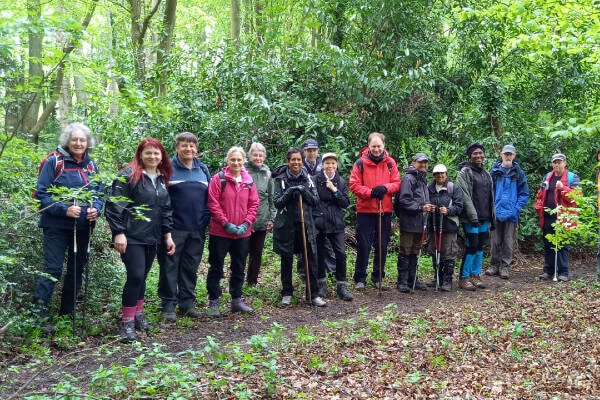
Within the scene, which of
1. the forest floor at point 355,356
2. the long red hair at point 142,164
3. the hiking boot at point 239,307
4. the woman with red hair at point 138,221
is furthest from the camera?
the hiking boot at point 239,307

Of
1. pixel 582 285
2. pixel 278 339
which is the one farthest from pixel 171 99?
pixel 582 285

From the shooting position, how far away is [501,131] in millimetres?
12391

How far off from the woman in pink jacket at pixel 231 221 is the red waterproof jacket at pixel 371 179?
76.7 inches

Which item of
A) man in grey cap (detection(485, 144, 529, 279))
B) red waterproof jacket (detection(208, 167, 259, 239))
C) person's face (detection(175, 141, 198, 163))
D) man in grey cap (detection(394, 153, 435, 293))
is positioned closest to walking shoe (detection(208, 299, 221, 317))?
red waterproof jacket (detection(208, 167, 259, 239))

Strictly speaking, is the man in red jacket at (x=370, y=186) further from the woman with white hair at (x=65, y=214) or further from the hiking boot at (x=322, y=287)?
the woman with white hair at (x=65, y=214)

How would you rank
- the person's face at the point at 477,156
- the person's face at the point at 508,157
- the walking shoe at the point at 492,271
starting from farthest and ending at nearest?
the walking shoe at the point at 492,271
the person's face at the point at 508,157
the person's face at the point at 477,156

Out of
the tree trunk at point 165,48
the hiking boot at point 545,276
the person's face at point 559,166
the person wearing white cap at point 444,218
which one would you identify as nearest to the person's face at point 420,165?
the person wearing white cap at point 444,218

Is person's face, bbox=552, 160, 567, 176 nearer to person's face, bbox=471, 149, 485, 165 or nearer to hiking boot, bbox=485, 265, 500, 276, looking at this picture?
Answer: person's face, bbox=471, 149, 485, 165

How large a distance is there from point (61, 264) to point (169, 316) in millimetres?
1411

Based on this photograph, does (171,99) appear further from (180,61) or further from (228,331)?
(228,331)

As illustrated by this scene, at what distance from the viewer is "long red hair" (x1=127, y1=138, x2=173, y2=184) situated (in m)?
6.11

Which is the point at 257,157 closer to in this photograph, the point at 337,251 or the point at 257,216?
the point at 257,216

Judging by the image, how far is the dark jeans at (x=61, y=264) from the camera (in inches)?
232

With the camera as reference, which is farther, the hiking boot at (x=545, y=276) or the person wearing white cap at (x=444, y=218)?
the hiking boot at (x=545, y=276)
